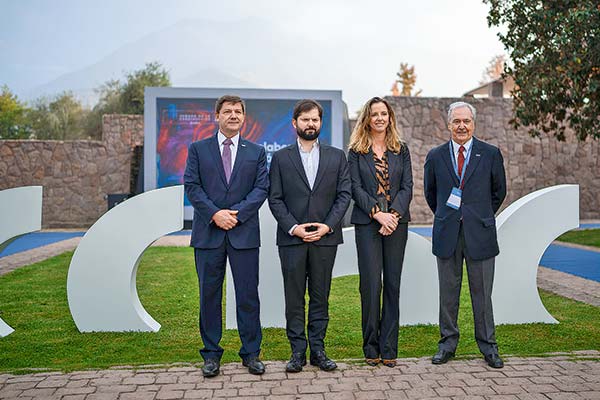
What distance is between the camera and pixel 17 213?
5426 mm

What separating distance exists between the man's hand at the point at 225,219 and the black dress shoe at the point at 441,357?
1741mm

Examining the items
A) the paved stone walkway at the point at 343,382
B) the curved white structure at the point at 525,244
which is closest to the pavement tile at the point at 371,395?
the paved stone walkway at the point at 343,382

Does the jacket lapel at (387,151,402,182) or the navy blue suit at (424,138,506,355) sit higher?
the jacket lapel at (387,151,402,182)

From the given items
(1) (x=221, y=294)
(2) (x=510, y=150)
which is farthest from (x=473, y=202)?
(2) (x=510, y=150)

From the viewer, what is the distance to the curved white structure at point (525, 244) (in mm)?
5516

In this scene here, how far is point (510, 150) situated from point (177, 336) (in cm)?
1513

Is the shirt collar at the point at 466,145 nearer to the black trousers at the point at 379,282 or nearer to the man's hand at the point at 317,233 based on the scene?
the black trousers at the point at 379,282

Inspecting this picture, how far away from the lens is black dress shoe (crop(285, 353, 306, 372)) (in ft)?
13.4

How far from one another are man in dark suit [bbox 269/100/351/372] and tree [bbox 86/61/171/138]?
2663 cm

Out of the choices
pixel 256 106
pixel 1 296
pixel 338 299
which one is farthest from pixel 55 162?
pixel 338 299

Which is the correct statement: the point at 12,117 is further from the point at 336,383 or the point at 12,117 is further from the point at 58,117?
the point at 336,383

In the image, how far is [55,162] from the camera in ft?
55.4

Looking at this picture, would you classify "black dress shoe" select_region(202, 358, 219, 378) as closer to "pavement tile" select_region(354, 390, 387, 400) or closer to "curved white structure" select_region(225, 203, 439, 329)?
"pavement tile" select_region(354, 390, 387, 400)

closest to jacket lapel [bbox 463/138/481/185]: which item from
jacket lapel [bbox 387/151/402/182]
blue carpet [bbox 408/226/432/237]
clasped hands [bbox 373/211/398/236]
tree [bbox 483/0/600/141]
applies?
jacket lapel [bbox 387/151/402/182]
